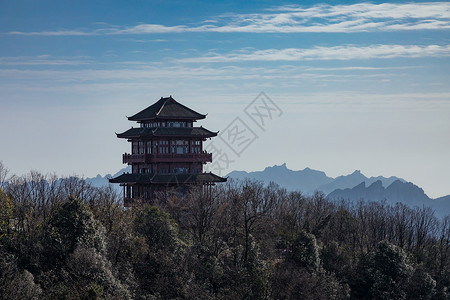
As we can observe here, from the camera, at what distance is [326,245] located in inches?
1874

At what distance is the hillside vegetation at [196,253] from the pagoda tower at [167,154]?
7.48 ft

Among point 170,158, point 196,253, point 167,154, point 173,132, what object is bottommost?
point 196,253

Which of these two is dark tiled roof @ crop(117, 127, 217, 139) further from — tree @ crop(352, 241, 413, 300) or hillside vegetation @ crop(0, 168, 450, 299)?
tree @ crop(352, 241, 413, 300)

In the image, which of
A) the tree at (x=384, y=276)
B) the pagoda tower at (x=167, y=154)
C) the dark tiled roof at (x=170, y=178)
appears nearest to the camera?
the tree at (x=384, y=276)

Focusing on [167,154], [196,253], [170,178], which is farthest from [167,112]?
[196,253]

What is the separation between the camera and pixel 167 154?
54812 mm

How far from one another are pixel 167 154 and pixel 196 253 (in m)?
16.3

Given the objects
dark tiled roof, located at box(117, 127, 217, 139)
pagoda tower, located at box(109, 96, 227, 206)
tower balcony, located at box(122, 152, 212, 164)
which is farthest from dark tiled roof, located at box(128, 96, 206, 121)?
tower balcony, located at box(122, 152, 212, 164)

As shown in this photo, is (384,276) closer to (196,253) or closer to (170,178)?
(196,253)

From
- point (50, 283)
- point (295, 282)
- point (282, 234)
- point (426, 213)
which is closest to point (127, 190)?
point (282, 234)

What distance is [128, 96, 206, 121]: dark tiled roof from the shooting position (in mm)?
54688

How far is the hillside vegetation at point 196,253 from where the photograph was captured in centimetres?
3238

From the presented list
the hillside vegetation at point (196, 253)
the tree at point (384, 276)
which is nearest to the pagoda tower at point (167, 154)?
the hillside vegetation at point (196, 253)

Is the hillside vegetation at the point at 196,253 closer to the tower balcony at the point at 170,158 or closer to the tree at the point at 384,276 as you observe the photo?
the tree at the point at 384,276
